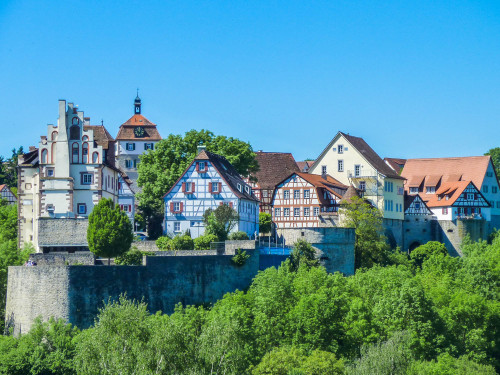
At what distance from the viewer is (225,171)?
84188mm

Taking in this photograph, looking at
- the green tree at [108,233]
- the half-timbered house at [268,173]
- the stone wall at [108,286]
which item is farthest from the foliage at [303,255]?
the half-timbered house at [268,173]

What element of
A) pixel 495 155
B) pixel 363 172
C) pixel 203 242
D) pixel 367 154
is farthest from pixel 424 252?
pixel 495 155

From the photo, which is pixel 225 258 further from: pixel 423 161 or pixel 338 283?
pixel 423 161

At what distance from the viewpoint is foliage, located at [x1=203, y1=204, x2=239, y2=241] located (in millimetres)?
76375

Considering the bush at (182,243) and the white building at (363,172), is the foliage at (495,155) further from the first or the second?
the bush at (182,243)

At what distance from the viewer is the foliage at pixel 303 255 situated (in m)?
70.9

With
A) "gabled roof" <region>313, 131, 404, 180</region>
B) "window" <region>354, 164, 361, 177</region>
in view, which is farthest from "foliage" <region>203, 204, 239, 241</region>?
"gabled roof" <region>313, 131, 404, 180</region>

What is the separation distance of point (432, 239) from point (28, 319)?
1770 inches

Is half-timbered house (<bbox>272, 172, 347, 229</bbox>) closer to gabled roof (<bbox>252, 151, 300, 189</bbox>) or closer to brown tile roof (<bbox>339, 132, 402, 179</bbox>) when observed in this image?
brown tile roof (<bbox>339, 132, 402, 179</bbox>)

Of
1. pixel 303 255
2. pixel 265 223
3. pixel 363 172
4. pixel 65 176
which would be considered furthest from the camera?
pixel 363 172

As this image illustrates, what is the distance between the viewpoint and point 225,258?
66812 millimetres

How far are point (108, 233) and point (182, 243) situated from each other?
7058mm

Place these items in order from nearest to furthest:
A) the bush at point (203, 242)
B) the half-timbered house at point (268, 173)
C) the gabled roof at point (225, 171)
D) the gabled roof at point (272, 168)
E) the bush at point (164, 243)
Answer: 1. the bush at point (164, 243)
2. the bush at point (203, 242)
3. the gabled roof at point (225, 171)
4. the half-timbered house at point (268, 173)
5. the gabled roof at point (272, 168)

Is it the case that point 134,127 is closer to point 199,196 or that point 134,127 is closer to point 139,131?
point 139,131
